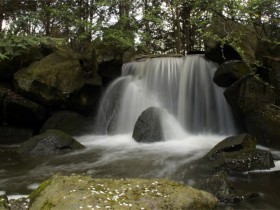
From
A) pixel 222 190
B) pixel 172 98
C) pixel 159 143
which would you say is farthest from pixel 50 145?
pixel 222 190

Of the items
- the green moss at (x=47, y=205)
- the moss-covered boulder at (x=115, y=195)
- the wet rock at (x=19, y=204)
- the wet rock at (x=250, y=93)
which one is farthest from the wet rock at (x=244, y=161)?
the green moss at (x=47, y=205)

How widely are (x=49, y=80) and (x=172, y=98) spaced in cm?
563

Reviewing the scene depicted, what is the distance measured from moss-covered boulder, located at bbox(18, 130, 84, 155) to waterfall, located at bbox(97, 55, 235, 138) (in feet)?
12.9

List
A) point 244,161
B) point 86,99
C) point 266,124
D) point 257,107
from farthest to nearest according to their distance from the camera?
point 86,99 < point 257,107 < point 266,124 < point 244,161

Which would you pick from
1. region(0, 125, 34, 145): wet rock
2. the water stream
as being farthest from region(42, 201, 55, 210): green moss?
region(0, 125, 34, 145): wet rock

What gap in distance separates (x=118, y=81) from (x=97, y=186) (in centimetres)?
1201

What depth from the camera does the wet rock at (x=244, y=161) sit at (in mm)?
8133

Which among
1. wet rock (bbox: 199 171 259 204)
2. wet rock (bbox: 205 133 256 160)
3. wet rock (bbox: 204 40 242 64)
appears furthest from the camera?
wet rock (bbox: 204 40 242 64)

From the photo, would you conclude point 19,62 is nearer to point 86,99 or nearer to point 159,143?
point 86,99

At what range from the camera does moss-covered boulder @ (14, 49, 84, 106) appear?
14.2 m

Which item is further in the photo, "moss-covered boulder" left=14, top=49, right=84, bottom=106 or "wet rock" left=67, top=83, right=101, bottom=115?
"wet rock" left=67, top=83, right=101, bottom=115

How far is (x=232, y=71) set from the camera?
41.3ft

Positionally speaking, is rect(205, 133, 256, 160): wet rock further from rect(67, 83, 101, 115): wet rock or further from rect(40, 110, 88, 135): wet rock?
rect(40, 110, 88, 135): wet rock

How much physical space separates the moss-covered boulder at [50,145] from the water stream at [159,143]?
440 mm
